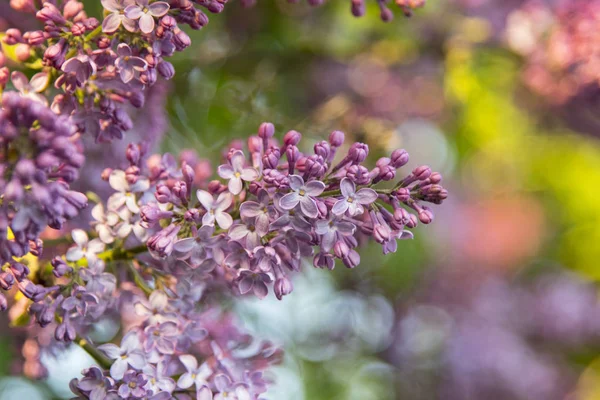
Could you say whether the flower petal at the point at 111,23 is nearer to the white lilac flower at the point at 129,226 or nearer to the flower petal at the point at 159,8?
the flower petal at the point at 159,8

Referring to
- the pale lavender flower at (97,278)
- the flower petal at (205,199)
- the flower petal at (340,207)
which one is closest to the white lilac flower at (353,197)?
the flower petal at (340,207)

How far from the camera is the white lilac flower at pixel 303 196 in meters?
0.51

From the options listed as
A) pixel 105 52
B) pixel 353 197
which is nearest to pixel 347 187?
pixel 353 197

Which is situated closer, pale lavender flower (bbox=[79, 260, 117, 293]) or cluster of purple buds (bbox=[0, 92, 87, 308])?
cluster of purple buds (bbox=[0, 92, 87, 308])

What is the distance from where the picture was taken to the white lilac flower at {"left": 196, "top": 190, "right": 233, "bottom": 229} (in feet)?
1.75

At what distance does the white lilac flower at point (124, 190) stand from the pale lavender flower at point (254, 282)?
0.11m

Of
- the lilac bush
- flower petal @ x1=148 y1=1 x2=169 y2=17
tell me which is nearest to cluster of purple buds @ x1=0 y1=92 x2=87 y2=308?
the lilac bush

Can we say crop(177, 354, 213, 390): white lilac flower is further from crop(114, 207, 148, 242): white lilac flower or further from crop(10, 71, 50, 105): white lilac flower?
crop(10, 71, 50, 105): white lilac flower

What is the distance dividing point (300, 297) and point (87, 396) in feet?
1.91

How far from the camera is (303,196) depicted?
0.52m

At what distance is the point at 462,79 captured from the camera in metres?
1.14

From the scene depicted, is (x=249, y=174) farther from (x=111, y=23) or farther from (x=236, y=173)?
(x=111, y=23)

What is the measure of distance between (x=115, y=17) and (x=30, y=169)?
15 cm

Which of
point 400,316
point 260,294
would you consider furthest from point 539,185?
point 260,294
